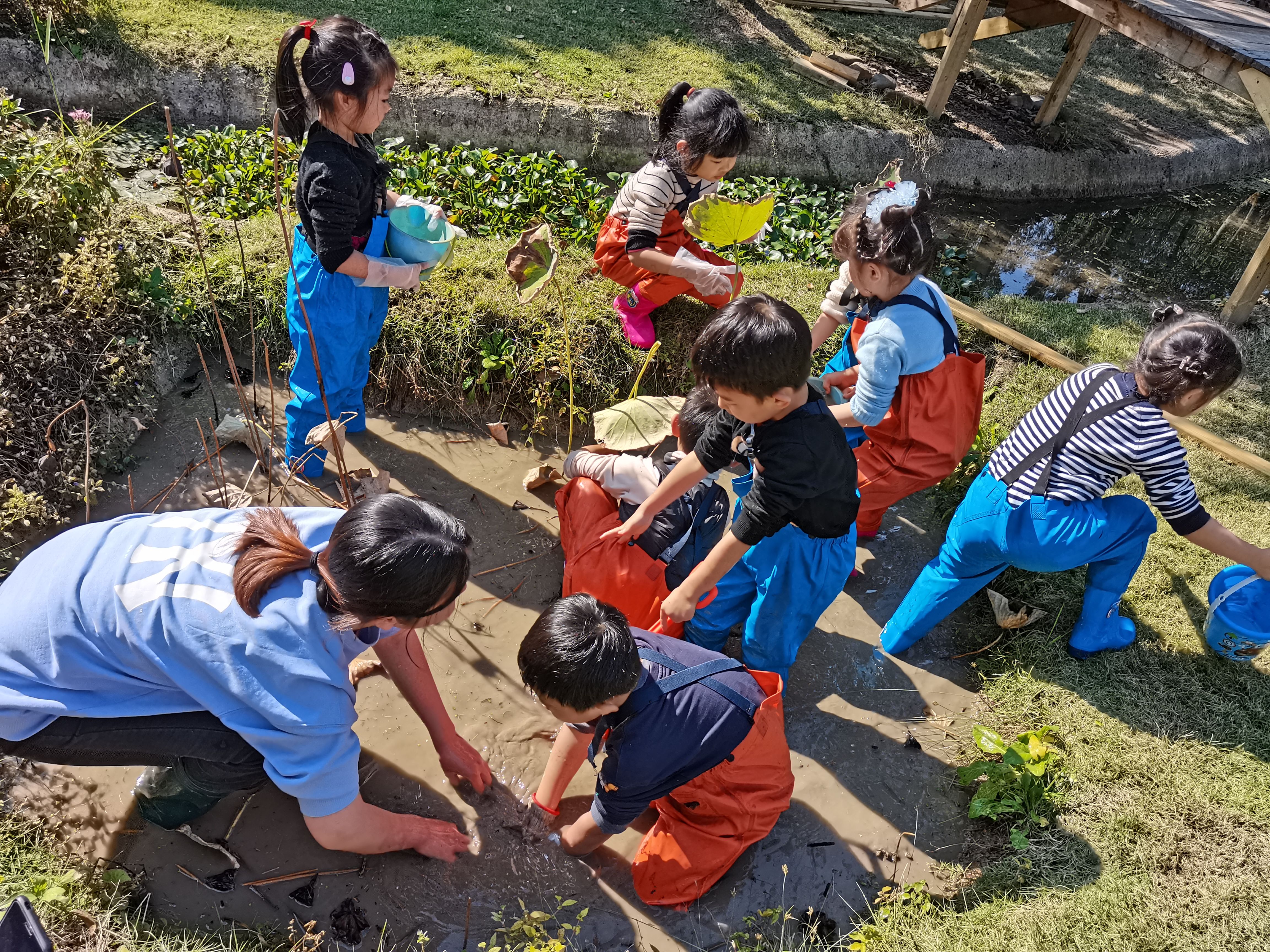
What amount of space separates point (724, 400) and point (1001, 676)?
1.71 m

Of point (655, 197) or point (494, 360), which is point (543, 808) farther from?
point (655, 197)

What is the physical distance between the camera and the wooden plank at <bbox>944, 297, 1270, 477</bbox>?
13.0 ft

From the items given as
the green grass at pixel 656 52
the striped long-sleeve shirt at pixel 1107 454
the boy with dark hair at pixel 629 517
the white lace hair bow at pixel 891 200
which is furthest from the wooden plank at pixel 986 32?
the boy with dark hair at pixel 629 517

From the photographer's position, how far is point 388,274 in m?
2.97

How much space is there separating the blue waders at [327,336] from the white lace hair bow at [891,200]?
5.67ft

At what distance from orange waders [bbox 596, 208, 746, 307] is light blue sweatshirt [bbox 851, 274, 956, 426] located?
35.8 inches

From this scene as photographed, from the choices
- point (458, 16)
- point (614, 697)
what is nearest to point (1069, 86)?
point (458, 16)

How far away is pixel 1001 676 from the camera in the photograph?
124 inches

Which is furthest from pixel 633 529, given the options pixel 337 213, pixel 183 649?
pixel 337 213

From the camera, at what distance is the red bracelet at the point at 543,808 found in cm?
256

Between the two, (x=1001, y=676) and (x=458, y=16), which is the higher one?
(x=458, y=16)

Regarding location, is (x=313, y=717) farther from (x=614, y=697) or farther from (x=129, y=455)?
(x=129, y=455)

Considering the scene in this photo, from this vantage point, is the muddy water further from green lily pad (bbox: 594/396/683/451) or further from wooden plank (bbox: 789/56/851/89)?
wooden plank (bbox: 789/56/851/89)

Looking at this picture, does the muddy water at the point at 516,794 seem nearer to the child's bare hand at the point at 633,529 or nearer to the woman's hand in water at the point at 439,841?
the woman's hand in water at the point at 439,841
